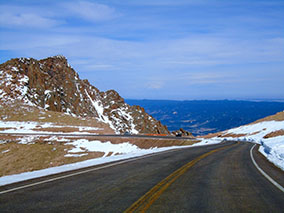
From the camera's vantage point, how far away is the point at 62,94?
10688 cm

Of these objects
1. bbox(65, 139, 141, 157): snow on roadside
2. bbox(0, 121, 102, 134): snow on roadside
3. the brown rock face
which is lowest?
bbox(65, 139, 141, 157): snow on roadside

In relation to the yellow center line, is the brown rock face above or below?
above

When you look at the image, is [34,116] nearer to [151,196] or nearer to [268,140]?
[268,140]

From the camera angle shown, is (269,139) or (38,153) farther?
(38,153)

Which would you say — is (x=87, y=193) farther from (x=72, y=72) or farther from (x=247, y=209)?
(x=72, y=72)

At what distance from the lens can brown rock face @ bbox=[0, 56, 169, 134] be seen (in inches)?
3649

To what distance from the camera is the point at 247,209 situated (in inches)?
273

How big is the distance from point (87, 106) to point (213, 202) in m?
116

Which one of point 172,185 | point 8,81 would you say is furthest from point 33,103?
point 172,185

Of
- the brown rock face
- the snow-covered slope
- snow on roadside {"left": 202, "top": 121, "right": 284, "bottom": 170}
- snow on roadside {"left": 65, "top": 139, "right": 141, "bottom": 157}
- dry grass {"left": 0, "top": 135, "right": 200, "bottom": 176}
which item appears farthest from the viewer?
the brown rock face

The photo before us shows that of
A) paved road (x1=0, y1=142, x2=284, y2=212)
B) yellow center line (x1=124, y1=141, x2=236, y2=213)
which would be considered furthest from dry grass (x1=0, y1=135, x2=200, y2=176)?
yellow center line (x1=124, y1=141, x2=236, y2=213)

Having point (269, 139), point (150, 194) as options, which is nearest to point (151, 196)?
point (150, 194)

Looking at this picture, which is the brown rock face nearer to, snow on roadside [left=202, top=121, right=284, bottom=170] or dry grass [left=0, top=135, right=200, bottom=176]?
dry grass [left=0, top=135, right=200, bottom=176]

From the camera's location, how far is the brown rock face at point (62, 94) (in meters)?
92.7
